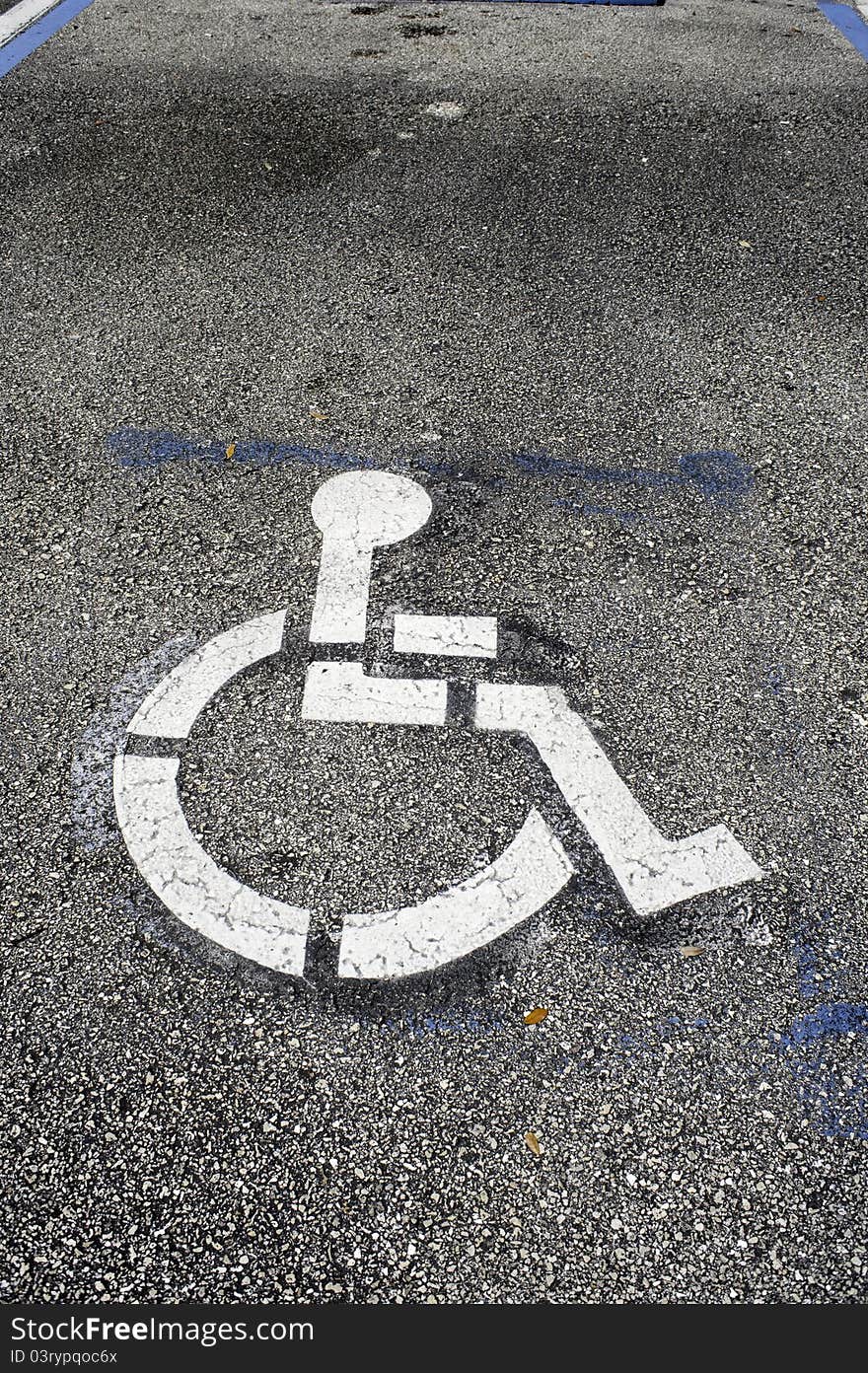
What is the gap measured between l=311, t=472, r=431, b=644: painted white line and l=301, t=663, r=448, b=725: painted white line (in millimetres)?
140

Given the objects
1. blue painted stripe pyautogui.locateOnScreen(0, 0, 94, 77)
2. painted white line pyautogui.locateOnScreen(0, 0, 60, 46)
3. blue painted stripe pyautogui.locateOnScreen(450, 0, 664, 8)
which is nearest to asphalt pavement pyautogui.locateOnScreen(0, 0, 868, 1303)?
blue painted stripe pyautogui.locateOnScreen(0, 0, 94, 77)

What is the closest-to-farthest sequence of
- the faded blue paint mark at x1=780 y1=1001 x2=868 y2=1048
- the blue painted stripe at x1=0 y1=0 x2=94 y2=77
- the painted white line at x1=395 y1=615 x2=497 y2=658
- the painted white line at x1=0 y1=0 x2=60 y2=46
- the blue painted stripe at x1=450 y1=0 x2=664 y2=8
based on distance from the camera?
the faded blue paint mark at x1=780 y1=1001 x2=868 y2=1048 → the painted white line at x1=395 y1=615 x2=497 y2=658 → the blue painted stripe at x1=0 y1=0 x2=94 y2=77 → the painted white line at x1=0 y1=0 x2=60 y2=46 → the blue painted stripe at x1=450 y1=0 x2=664 y2=8

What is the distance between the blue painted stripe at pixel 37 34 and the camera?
7156 mm

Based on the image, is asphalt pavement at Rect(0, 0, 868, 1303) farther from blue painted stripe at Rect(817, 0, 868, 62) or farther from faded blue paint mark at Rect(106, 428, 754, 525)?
blue painted stripe at Rect(817, 0, 868, 62)

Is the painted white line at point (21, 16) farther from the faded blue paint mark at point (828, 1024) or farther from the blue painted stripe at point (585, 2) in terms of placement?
the faded blue paint mark at point (828, 1024)

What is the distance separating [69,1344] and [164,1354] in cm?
17

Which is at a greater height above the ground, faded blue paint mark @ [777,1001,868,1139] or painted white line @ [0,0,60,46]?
painted white line @ [0,0,60,46]

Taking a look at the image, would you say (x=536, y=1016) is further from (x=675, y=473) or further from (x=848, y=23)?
(x=848, y=23)

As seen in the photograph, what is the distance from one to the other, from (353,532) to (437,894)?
1383mm

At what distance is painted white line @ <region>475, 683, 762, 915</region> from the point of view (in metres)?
2.53

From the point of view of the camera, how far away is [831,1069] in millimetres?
2203

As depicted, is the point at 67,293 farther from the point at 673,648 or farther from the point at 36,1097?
the point at 36,1097

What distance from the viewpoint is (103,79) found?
683cm

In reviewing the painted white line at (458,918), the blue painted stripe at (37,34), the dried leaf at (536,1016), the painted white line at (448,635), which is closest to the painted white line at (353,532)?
the painted white line at (448,635)
